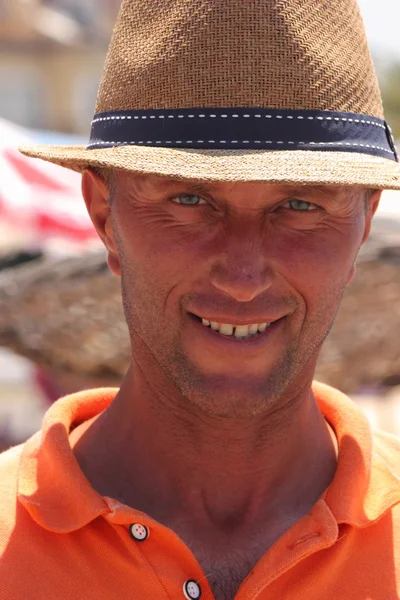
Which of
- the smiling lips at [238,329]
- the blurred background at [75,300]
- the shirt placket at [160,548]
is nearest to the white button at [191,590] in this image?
the shirt placket at [160,548]

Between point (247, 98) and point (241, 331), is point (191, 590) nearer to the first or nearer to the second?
point (241, 331)

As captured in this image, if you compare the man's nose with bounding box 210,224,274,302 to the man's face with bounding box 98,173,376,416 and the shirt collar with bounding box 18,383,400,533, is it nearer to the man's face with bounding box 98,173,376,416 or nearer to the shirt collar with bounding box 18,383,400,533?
the man's face with bounding box 98,173,376,416

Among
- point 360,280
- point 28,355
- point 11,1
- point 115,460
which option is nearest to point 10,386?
point 28,355

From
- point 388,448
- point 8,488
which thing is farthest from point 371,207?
point 8,488

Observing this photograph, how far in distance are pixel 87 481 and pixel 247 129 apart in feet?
2.67

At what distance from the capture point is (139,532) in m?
2.06

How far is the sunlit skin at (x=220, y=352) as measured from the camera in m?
2.02

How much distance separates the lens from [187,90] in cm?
197

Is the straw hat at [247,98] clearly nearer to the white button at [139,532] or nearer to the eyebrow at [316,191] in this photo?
the eyebrow at [316,191]

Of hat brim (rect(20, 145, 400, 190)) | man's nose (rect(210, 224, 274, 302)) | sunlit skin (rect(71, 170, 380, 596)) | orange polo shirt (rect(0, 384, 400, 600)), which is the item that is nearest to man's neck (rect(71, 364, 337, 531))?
sunlit skin (rect(71, 170, 380, 596))

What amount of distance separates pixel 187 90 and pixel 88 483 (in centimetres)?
85

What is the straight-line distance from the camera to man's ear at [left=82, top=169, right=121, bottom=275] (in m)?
2.28

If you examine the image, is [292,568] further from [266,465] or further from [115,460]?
[115,460]

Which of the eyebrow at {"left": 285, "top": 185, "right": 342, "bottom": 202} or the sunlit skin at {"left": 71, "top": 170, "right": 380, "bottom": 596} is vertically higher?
the eyebrow at {"left": 285, "top": 185, "right": 342, "bottom": 202}
